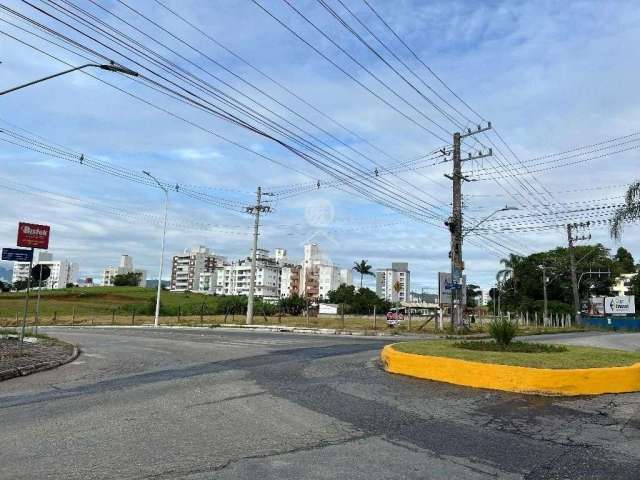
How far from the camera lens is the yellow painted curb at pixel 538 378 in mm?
10008

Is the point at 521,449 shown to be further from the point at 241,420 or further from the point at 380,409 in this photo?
the point at 241,420

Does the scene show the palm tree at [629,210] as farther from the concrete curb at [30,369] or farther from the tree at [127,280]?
the tree at [127,280]

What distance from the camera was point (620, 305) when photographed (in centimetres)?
7938

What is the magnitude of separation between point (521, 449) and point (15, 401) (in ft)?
24.9

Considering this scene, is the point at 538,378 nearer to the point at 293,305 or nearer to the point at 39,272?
the point at 39,272

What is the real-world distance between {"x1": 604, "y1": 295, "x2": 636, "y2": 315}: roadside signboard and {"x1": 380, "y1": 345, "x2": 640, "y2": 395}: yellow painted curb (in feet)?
252

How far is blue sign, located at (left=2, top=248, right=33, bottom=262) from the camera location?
14953 mm

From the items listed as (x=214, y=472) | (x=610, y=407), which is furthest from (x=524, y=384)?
(x=214, y=472)

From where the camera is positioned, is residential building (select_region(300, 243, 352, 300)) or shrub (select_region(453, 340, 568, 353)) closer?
shrub (select_region(453, 340, 568, 353))

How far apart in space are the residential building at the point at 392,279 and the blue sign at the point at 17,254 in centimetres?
13867

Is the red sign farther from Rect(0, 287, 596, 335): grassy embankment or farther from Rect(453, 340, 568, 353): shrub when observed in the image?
Rect(0, 287, 596, 335): grassy embankment

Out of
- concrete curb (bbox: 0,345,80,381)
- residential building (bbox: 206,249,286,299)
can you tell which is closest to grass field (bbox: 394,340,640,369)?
concrete curb (bbox: 0,345,80,381)

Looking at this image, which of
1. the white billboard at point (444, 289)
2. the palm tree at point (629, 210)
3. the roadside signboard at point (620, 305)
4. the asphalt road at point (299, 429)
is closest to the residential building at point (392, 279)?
the roadside signboard at point (620, 305)

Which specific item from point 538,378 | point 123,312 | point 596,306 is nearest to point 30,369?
point 538,378
